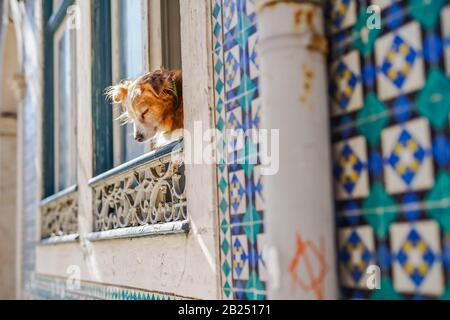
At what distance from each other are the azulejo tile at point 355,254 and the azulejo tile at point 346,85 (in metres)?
0.37

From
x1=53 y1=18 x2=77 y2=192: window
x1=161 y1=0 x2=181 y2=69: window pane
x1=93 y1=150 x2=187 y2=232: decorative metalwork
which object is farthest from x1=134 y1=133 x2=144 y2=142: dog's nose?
x1=53 y1=18 x2=77 y2=192: window

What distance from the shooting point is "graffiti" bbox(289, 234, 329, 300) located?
1880 millimetres

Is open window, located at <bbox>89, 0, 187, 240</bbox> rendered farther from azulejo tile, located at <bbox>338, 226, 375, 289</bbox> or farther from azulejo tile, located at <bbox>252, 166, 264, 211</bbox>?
azulejo tile, located at <bbox>338, 226, 375, 289</bbox>

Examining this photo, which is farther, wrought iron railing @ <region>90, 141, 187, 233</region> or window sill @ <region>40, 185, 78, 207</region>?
window sill @ <region>40, 185, 78, 207</region>

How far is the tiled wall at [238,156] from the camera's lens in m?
2.43

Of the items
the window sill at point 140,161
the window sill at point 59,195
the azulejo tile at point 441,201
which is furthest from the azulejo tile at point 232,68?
the window sill at point 59,195

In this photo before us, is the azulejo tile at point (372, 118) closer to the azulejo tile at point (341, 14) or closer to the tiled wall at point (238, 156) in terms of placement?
the azulejo tile at point (341, 14)

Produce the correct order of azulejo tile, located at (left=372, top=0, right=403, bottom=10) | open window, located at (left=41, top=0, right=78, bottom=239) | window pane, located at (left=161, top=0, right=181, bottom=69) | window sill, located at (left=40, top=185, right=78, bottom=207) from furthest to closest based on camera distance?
1. open window, located at (left=41, top=0, right=78, bottom=239)
2. window sill, located at (left=40, top=185, right=78, bottom=207)
3. window pane, located at (left=161, top=0, right=181, bottom=69)
4. azulejo tile, located at (left=372, top=0, right=403, bottom=10)

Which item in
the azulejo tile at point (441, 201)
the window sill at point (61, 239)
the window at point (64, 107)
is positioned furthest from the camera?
the window at point (64, 107)

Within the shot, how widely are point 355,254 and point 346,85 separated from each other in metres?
0.51

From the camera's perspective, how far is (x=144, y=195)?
3.74 m

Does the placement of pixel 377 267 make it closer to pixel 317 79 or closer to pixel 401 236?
pixel 401 236
